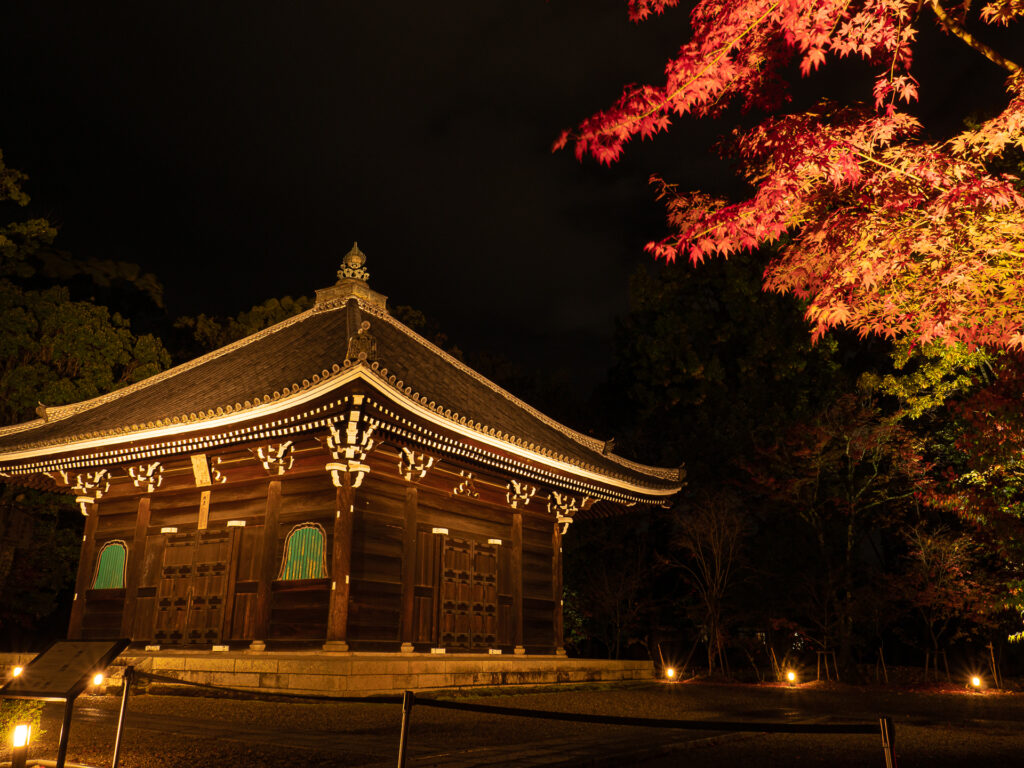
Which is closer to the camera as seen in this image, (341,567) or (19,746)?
(19,746)

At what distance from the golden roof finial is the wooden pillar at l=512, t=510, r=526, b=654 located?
6.69m

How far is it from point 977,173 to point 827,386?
22270 millimetres

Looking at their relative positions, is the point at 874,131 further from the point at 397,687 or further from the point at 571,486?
the point at 571,486

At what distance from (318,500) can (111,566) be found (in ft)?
17.3

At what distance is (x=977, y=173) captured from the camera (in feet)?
19.9

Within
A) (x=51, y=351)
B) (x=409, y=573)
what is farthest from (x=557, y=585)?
(x=51, y=351)

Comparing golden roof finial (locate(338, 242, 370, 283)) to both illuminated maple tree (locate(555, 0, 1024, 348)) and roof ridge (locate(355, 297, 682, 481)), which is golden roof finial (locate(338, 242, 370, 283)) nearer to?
roof ridge (locate(355, 297, 682, 481))

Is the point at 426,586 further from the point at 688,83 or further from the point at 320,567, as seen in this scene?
the point at 688,83

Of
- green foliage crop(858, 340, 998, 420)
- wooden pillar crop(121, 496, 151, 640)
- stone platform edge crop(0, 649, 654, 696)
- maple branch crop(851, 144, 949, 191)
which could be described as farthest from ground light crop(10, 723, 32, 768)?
green foliage crop(858, 340, 998, 420)

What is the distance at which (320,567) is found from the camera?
502 inches

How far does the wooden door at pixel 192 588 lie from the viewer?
1373 cm

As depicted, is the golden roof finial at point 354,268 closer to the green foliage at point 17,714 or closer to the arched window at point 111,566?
the arched window at point 111,566

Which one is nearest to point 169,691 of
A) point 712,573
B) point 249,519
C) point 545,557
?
point 249,519

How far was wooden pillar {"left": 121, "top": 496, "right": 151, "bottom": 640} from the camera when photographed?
573 inches
